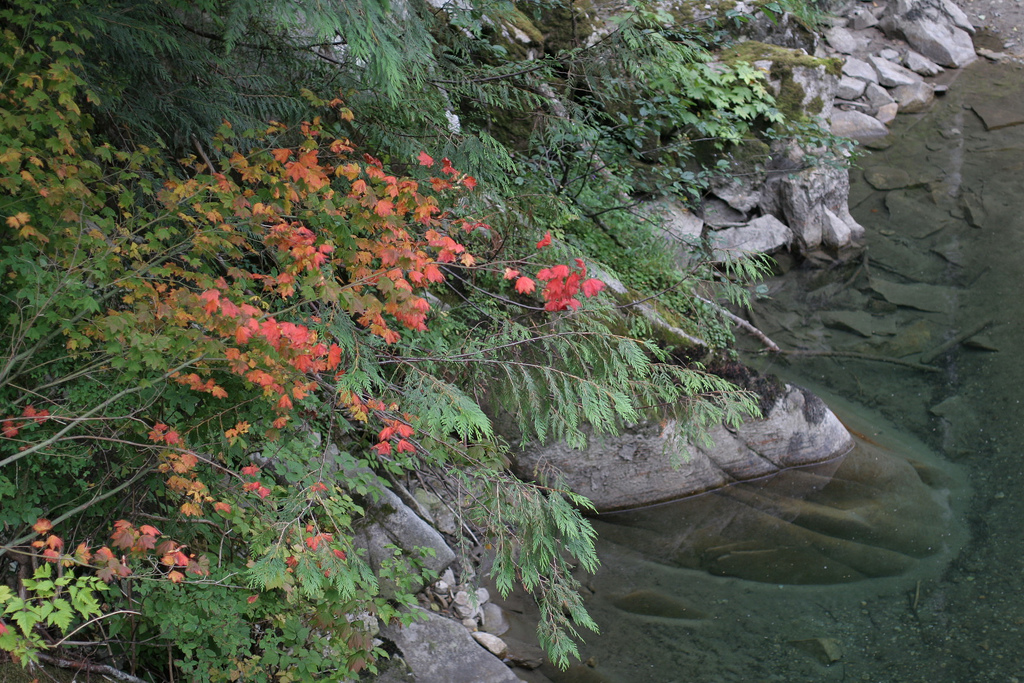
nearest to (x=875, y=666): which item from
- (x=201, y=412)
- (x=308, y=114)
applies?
(x=201, y=412)

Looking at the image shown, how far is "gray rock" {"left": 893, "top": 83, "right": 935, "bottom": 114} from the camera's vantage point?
1305 centimetres

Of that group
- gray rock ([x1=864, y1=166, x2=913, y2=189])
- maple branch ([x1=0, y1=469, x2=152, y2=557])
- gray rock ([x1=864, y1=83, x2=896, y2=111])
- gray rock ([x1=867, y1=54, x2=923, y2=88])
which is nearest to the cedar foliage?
maple branch ([x1=0, y1=469, x2=152, y2=557])

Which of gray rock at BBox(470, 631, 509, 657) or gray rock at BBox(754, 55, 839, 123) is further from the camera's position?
gray rock at BBox(754, 55, 839, 123)

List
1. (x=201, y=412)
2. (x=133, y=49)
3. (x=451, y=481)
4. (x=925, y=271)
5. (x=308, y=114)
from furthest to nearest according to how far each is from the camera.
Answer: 1. (x=925, y=271)
2. (x=308, y=114)
3. (x=451, y=481)
4. (x=133, y=49)
5. (x=201, y=412)

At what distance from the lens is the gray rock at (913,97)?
13.0 metres

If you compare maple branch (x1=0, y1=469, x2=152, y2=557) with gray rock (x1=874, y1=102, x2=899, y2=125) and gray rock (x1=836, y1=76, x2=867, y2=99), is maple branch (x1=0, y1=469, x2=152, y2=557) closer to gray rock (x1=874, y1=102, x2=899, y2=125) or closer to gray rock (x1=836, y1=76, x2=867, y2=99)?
gray rock (x1=836, y1=76, x2=867, y2=99)

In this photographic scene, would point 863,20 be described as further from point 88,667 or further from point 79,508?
point 88,667

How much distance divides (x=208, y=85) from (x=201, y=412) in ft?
6.87

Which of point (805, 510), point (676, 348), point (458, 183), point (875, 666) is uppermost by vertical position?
point (458, 183)

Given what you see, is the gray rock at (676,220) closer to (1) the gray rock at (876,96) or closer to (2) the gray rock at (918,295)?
(2) the gray rock at (918,295)

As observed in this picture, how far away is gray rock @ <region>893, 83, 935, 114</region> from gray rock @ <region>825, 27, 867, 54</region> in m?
1.29

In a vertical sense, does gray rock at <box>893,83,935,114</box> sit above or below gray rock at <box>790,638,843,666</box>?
above

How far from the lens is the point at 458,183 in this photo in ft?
13.3

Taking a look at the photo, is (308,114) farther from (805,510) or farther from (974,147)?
(974,147)
